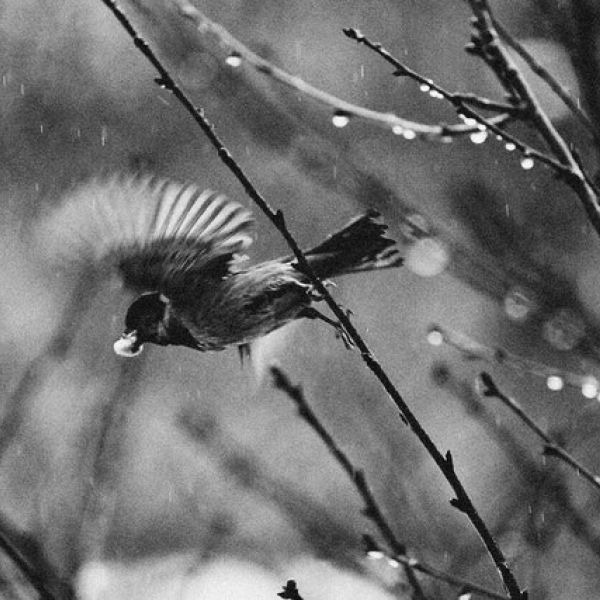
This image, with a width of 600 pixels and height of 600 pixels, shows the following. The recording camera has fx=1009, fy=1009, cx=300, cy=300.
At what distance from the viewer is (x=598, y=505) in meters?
3.24

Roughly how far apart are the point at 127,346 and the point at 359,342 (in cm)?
62

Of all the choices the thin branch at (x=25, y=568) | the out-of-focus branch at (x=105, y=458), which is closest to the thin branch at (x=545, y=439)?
the thin branch at (x=25, y=568)

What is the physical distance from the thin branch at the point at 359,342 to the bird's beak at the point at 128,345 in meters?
0.53

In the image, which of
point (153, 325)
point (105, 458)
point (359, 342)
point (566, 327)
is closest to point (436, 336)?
point (566, 327)

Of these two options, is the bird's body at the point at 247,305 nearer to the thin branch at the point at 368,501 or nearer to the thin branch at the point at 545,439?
the thin branch at the point at 368,501

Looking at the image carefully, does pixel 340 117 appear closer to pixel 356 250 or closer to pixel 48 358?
pixel 356 250

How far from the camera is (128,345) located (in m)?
2.00

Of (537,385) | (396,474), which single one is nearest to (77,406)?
(396,474)

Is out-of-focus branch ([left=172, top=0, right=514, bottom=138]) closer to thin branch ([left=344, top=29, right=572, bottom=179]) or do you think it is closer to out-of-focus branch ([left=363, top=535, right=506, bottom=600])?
thin branch ([left=344, top=29, right=572, bottom=179])

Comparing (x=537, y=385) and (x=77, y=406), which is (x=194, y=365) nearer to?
(x=537, y=385)

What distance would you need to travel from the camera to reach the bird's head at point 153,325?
2.08 metres

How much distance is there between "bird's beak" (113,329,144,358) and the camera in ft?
6.45

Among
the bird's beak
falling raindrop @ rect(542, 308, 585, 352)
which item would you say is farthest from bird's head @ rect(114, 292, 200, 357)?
falling raindrop @ rect(542, 308, 585, 352)

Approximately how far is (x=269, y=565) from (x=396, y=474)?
1120 millimetres
